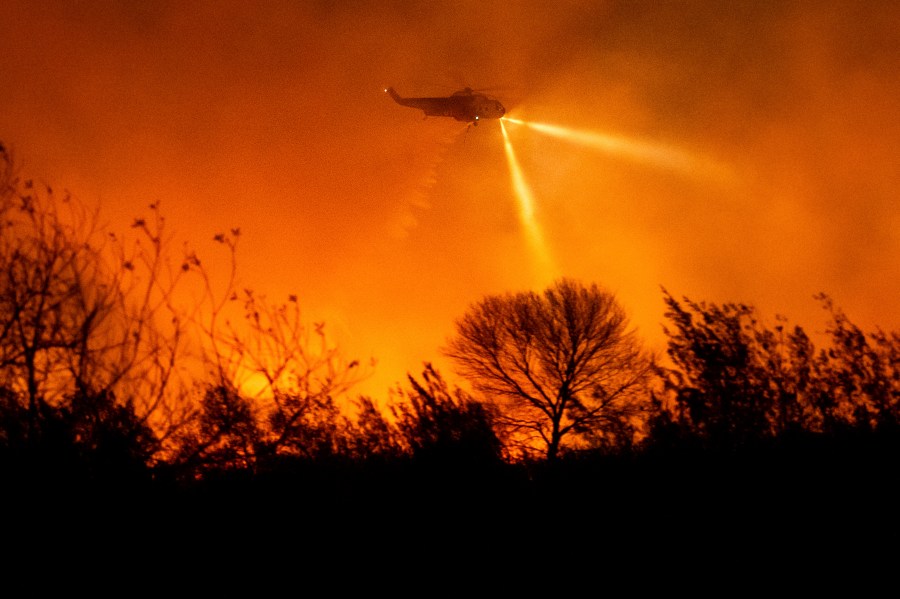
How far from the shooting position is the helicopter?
51.7 feet

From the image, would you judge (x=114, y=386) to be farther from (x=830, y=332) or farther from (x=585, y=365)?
(x=585, y=365)

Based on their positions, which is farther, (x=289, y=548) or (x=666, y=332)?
(x=666, y=332)

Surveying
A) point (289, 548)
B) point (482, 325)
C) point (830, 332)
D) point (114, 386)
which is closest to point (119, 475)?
point (114, 386)

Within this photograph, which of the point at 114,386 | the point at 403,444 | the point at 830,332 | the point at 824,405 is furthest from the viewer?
the point at 830,332

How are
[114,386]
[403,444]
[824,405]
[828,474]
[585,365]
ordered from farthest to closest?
[585,365], [824,405], [403,444], [828,474], [114,386]

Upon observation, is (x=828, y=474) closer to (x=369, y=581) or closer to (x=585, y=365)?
(x=369, y=581)

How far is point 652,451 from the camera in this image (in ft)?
24.7

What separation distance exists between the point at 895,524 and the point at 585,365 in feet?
49.4

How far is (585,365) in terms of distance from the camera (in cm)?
2016

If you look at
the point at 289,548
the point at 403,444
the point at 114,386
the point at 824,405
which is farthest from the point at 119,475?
the point at 824,405

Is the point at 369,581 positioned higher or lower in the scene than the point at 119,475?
lower

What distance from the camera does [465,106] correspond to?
622 inches

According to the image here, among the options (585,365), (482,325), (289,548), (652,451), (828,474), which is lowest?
(289,548)

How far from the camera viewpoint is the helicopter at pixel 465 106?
51.7 feet
